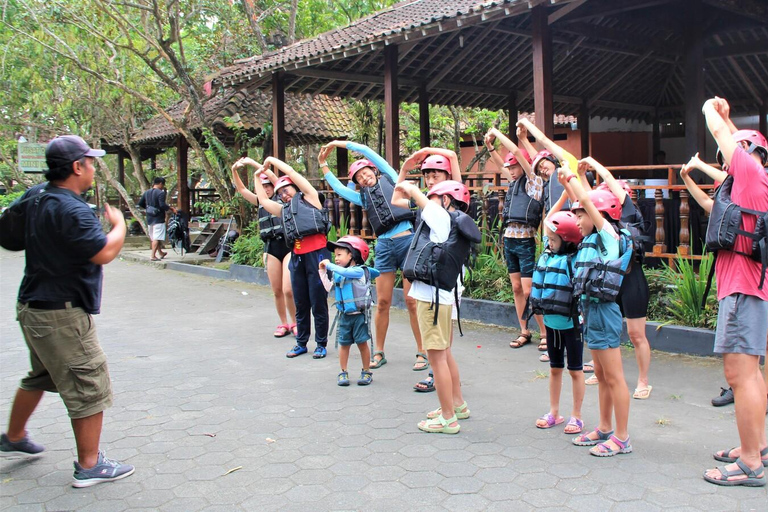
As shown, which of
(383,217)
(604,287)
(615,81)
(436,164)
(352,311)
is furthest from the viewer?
(615,81)

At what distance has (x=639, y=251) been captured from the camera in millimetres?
4570

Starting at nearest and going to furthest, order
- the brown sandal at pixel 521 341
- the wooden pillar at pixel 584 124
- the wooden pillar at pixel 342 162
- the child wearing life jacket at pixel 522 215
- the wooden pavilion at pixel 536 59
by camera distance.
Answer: the child wearing life jacket at pixel 522 215, the brown sandal at pixel 521 341, the wooden pavilion at pixel 536 59, the wooden pillar at pixel 584 124, the wooden pillar at pixel 342 162

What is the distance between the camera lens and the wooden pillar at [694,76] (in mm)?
9297

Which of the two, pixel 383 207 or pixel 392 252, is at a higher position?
pixel 383 207

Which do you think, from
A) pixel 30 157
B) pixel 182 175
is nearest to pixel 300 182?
pixel 182 175

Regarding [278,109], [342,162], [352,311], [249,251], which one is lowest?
[352,311]

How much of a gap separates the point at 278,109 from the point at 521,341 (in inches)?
284

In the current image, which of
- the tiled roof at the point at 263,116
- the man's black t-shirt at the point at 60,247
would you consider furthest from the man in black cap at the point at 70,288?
the tiled roof at the point at 263,116

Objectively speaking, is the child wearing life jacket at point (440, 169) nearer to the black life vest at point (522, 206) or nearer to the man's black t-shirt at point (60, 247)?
the black life vest at point (522, 206)

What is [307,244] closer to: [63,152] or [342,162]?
[63,152]

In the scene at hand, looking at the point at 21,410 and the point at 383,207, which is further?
the point at 383,207

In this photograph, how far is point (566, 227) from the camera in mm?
4113

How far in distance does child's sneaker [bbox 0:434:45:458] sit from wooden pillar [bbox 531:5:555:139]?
6227mm

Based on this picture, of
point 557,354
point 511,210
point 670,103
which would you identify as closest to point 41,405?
point 557,354
